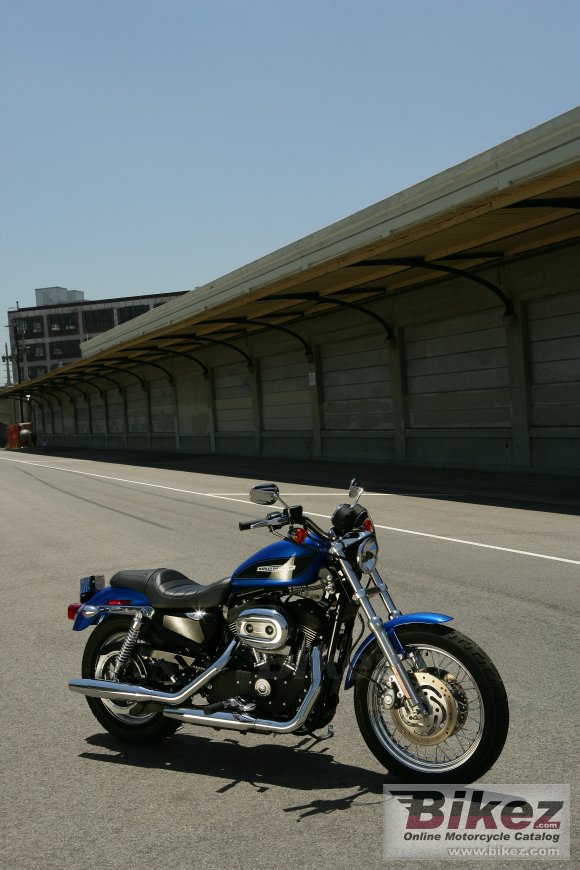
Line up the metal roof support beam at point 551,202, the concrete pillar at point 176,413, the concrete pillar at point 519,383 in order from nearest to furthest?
the metal roof support beam at point 551,202 → the concrete pillar at point 519,383 → the concrete pillar at point 176,413

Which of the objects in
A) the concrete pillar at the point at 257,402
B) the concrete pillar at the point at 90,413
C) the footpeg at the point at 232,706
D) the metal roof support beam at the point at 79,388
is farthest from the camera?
the metal roof support beam at the point at 79,388

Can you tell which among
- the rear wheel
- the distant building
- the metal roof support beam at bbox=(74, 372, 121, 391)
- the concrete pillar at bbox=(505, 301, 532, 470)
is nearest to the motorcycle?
the rear wheel

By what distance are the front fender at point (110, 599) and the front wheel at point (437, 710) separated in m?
1.20

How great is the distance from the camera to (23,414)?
312ft

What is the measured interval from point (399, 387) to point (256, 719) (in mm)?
19897

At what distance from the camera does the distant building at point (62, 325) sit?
388ft

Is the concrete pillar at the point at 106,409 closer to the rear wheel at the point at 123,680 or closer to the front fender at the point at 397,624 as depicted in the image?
the rear wheel at the point at 123,680

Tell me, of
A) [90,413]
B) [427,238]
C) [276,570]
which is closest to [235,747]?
[276,570]

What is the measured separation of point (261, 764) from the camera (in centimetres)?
446

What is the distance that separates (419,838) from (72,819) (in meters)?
1.35

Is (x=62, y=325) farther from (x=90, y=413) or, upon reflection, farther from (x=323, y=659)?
(x=323, y=659)

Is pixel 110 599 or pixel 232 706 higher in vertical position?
pixel 110 599

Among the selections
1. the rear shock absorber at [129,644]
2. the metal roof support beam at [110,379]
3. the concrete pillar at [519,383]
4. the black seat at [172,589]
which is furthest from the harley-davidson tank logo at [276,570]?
the metal roof support beam at [110,379]

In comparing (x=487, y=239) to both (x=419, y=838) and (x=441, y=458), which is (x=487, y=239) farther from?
(x=419, y=838)
